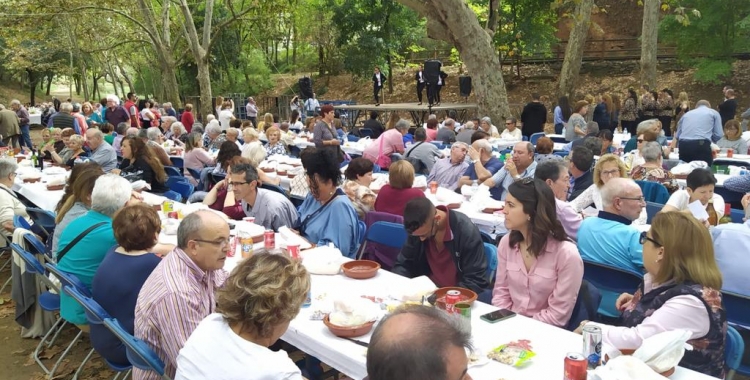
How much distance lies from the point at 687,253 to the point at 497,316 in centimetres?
93

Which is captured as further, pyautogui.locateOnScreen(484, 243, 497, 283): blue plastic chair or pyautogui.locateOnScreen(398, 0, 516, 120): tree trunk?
pyautogui.locateOnScreen(398, 0, 516, 120): tree trunk

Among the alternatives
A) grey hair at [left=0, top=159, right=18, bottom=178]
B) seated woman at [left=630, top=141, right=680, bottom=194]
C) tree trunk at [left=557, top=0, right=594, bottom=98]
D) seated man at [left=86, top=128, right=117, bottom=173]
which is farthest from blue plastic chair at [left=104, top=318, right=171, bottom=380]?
tree trunk at [left=557, top=0, right=594, bottom=98]

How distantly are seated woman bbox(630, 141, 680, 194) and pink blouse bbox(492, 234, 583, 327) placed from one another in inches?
147

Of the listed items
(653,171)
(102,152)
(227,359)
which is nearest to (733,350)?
(227,359)

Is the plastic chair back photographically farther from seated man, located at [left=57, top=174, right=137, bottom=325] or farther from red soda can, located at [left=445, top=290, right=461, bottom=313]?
seated man, located at [left=57, top=174, right=137, bottom=325]

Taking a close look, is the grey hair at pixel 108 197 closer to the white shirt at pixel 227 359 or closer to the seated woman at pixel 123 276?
the seated woman at pixel 123 276

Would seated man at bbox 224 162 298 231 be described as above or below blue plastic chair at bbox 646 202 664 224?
above

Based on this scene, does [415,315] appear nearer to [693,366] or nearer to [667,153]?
[693,366]

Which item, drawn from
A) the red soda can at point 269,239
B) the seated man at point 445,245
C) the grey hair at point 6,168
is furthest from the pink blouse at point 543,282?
the grey hair at point 6,168

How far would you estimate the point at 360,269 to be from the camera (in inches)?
149

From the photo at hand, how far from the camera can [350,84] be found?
111ft

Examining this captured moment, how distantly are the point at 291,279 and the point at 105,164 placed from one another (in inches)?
270

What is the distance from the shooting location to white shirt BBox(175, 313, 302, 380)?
2100 mm

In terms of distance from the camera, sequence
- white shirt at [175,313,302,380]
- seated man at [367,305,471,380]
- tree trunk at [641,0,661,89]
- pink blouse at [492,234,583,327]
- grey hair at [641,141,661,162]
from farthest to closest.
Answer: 1. tree trunk at [641,0,661,89]
2. grey hair at [641,141,661,162]
3. pink blouse at [492,234,583,327]
4. white shirt at [175,313,302,380]
5. seated man at [367,305,471,380]
